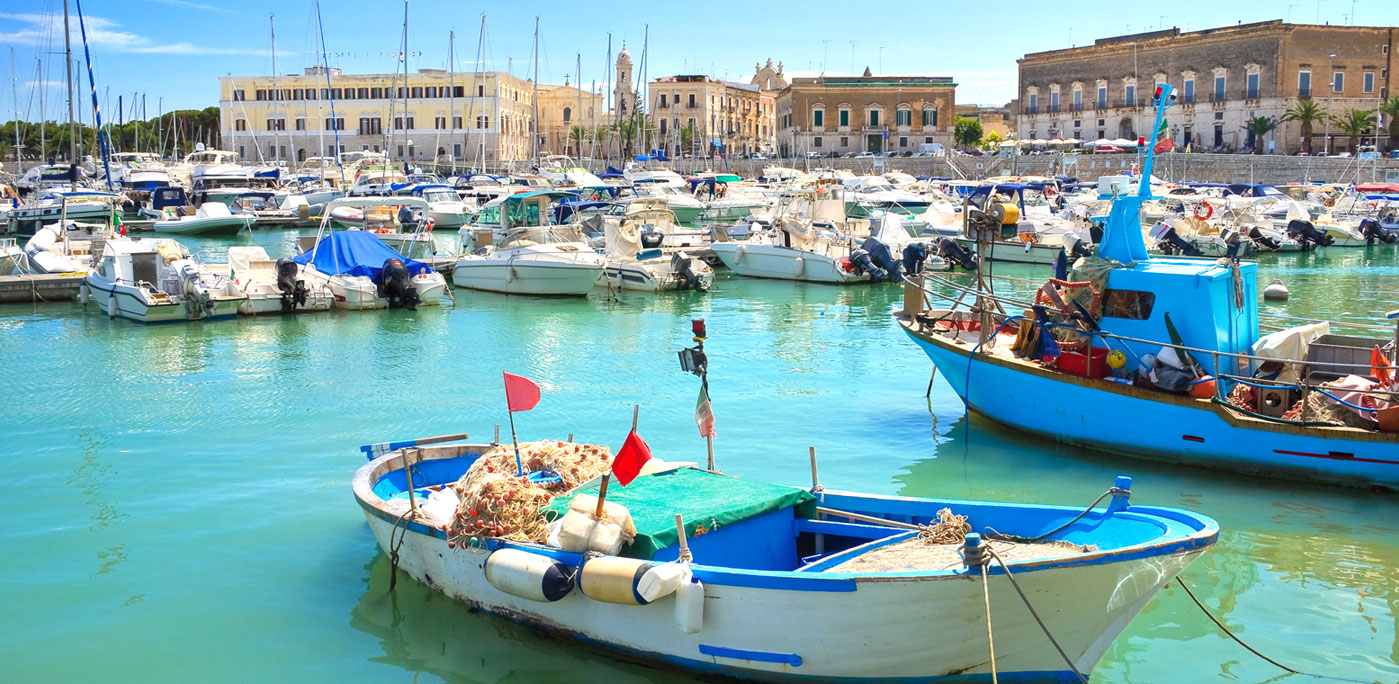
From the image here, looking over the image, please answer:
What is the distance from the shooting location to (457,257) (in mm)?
35719

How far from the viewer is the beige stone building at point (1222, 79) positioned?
75.4m

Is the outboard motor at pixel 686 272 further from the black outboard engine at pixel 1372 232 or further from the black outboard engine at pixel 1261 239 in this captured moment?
the black outboard engine at pixel 1372 232

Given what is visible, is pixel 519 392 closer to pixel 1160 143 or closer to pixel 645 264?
pixel 1160 143

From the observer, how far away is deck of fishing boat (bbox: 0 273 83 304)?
102ft

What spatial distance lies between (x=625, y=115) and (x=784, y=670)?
109617 mm

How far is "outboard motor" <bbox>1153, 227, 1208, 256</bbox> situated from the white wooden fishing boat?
34.2m

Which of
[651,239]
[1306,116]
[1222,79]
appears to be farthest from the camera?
[1222,79]

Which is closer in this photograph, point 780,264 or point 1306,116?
point 780,264

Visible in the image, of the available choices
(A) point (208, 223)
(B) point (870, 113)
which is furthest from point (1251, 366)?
(B) point (870, 113)

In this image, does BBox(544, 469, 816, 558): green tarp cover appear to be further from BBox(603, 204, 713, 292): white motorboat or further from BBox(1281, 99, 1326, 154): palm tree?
BBox(1281, 99, 1326, 154): palm tree

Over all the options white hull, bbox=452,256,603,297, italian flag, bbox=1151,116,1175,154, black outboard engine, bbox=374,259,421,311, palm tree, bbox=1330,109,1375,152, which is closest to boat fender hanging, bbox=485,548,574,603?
italian flag, bbox=1151,116,1175,154

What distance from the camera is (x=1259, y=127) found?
75188 millimetres

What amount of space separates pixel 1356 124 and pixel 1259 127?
5487 millimetres

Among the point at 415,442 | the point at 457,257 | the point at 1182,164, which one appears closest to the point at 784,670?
the point at 415,442
